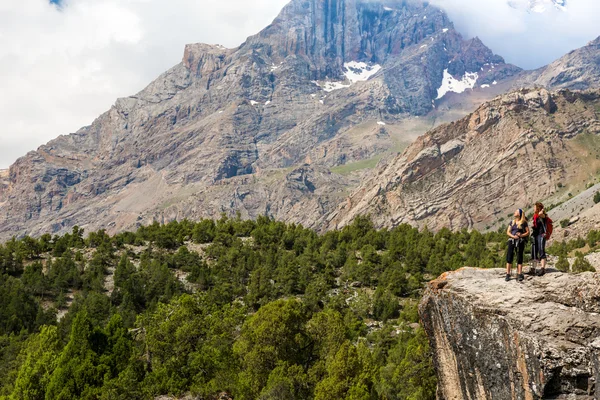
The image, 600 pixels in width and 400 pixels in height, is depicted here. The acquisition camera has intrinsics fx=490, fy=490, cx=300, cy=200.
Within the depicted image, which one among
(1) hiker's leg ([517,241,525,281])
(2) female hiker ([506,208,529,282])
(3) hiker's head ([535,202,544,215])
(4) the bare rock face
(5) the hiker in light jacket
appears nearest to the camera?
(4) the bare rock face

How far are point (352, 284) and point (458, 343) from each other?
71702 millimetres

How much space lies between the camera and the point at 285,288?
277 feet

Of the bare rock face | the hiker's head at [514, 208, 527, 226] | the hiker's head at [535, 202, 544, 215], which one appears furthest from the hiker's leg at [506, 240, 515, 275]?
the hiker's head at [535, 202, 544, 215]

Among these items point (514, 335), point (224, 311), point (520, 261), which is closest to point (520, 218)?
point (520, 261)

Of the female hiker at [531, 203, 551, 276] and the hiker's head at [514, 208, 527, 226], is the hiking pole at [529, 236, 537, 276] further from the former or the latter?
the hiker's head at [514, 208, 527, 226]

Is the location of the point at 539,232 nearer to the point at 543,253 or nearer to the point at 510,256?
the point at 543,253

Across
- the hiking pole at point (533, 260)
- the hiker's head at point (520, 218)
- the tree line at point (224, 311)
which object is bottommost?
the tree line at point (224, 311)

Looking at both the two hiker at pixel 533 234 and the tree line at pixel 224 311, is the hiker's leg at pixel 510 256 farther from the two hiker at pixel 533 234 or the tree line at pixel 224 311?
the tree line at pixel 224 311

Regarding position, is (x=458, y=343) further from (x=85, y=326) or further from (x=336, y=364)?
(x=85, y=326)

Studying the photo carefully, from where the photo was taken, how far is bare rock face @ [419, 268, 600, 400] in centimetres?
1438

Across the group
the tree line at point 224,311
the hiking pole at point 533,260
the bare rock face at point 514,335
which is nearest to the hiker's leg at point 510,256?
the bare rock face at point 514,335

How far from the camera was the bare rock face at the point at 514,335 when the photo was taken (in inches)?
566

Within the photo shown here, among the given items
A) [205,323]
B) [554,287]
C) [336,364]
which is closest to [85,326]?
[205,323]

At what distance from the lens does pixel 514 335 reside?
15.5 meters
